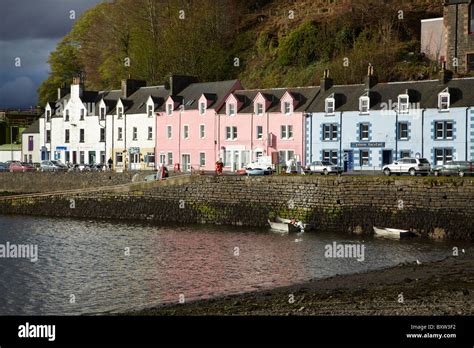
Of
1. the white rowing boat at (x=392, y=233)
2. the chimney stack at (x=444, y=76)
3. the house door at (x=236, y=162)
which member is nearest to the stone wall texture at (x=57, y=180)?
the house door at (x=236, y=162)

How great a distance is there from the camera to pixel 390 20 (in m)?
72.4

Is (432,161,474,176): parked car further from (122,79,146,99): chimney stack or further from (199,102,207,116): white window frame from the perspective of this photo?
(122,79,146,99): chimney stack

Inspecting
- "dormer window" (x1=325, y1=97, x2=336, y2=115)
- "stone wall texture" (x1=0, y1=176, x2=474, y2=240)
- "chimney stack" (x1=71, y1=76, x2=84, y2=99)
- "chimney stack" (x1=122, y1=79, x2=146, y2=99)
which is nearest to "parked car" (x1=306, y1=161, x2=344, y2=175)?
"stone wall texture" (x1=0, y1=176, x2=474, y2=240)

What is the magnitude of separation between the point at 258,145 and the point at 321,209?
19.1m

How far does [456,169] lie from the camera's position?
43.8 meters

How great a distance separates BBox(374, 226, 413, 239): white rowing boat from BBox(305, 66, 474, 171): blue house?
13536mm

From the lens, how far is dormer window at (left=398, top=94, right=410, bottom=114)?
52969 mm

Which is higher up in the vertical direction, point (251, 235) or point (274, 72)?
point (274, 72)

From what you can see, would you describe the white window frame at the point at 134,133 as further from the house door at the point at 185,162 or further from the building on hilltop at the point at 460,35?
the building on hilltop at the point at 460,35

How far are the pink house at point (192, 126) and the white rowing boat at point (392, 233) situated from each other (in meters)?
26.5

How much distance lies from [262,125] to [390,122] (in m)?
11.7

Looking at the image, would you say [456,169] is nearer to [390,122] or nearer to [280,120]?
[390,122]
